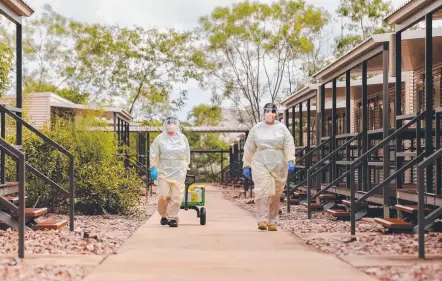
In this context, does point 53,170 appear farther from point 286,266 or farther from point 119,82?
point 119,82

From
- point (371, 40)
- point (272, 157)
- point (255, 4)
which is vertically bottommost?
point (272, 157)

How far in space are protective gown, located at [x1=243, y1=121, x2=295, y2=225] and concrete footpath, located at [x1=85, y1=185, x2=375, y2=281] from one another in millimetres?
507

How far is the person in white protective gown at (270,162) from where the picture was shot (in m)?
14.1

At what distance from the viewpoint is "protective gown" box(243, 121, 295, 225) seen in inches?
554

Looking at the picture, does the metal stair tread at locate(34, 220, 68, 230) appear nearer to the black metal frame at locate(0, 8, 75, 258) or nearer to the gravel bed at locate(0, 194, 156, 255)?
the gravel bed at locate(0, 194, 156, 255)

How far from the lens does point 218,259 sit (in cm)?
956

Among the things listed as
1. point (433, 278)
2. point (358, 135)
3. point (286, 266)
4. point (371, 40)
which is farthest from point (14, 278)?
point (358, 135)

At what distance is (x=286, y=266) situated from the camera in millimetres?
8844

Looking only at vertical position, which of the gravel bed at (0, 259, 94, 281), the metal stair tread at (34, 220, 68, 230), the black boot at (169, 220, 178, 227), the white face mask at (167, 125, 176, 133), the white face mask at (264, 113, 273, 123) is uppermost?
the white face mask at (264, 113, 273, 123)

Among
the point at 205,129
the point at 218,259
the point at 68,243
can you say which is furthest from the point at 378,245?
the point at 205,129

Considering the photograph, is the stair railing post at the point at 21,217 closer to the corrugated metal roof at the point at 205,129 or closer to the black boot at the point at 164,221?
the black boot at the point at 164,221

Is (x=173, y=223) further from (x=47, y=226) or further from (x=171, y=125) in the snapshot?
(x=47, y=226)

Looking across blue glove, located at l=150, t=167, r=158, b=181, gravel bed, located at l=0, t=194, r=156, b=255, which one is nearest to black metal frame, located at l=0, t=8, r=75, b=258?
gravel bed, located at l=0, t=194, r=156, b=255

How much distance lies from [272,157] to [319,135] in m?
7.79
